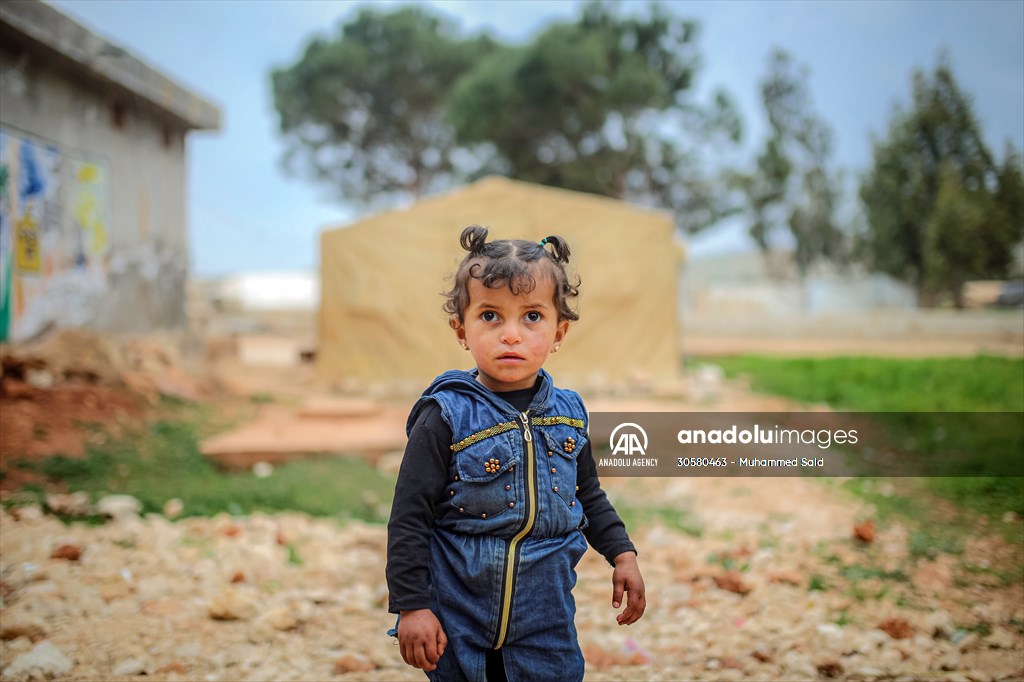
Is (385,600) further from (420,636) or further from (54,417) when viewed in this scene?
(54,417)

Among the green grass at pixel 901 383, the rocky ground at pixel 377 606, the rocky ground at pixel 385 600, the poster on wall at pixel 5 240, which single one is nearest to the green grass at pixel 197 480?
the rocky ground at pixel 385 600

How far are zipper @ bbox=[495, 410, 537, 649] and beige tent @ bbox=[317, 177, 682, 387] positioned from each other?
723 centimetres

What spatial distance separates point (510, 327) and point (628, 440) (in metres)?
1.58

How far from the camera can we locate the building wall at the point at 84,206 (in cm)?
397

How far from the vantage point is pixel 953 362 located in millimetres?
7277

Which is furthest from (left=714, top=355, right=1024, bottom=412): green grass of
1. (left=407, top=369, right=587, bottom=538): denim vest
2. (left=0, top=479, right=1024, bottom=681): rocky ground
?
(left=407, top=369, right=587, bottom=538): denim vest

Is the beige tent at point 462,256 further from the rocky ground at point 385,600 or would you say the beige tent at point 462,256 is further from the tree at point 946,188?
the rocky ground at point 385,600

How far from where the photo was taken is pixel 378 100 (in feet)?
71.9

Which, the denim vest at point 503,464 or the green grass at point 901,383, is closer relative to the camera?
the denim vest at point 503,464

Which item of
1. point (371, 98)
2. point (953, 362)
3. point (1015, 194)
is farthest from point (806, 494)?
point (371, 98)

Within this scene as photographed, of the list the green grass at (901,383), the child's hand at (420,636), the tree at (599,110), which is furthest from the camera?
the tree at (599,110)

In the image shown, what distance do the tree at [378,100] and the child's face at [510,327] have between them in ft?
66.6

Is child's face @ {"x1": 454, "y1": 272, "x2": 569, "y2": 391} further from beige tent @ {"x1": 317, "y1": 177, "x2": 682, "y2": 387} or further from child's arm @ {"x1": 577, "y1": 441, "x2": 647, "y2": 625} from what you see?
beige tent @ {"x1": 317, "y1": 177, "x2": 682, "y2": 387}

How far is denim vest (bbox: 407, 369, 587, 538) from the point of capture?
4.87 ft
